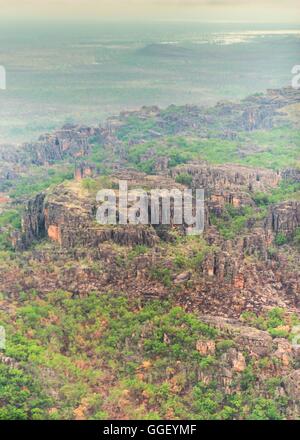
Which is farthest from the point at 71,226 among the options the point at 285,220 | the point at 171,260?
the point at 285,220

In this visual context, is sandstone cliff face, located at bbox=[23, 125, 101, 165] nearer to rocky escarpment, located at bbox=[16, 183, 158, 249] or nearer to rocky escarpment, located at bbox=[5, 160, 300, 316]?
rocky escarpment, located at bbox=[5, 160, 300, 316]

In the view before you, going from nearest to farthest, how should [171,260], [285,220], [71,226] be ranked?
[171,260] → [71,226] → [285,220]

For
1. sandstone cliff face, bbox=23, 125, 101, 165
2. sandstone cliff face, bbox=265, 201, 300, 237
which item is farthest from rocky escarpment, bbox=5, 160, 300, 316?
sandstone cliff face, bbox=23, 125, 101, 165

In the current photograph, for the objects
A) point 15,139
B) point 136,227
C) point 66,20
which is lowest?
point 15,139

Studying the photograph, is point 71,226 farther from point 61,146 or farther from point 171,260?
point 61,146

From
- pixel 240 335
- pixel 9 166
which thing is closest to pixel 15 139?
pixel 9 166

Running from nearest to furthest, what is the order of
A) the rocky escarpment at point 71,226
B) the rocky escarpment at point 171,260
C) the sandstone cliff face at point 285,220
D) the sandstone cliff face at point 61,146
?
1. the rocky escarpment at point 171,260
2. the rocky escarpment at point 71,226
3. the sandstone cliff face at point 285,220
4. the sandstone cliff face at point 61,146

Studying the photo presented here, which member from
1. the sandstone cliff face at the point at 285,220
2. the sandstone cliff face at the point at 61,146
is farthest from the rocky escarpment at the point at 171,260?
the sandstone cliff face at the point at 61,146

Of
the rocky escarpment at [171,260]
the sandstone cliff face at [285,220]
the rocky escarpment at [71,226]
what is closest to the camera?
the rocky escarpment at [171,260]

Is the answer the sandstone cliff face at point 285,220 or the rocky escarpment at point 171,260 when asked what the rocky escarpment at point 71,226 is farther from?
the sandstone cliff face at point 285,220
